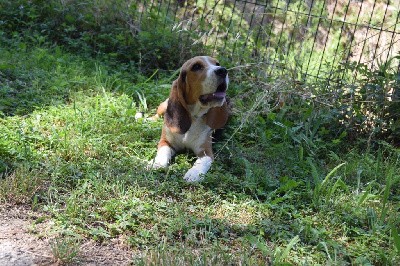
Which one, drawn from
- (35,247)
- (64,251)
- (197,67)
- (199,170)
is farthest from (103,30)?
(64,251)

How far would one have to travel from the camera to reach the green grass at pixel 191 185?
363 centimetres

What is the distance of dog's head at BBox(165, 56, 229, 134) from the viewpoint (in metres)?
5.08

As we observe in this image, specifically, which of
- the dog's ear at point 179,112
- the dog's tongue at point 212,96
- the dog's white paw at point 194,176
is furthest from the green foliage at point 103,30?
the dog's white paw at point 194,176

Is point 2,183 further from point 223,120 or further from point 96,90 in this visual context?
point 96,90

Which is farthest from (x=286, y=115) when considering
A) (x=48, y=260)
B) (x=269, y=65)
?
(x=48, y=260)

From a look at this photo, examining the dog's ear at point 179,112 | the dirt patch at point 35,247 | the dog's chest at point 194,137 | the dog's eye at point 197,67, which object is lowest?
the dirt patch at point 35,247

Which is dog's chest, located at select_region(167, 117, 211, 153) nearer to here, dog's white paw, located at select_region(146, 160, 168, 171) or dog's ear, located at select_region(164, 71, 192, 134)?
dog's ear, located at select_region(164, 71, 192, 134)

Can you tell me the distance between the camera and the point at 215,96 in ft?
16.7

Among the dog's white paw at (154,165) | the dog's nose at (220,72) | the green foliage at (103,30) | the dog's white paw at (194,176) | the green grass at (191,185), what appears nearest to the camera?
the green grass at (191,185)

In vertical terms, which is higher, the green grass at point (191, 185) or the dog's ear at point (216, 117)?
the dog's ear at point (216, 117)

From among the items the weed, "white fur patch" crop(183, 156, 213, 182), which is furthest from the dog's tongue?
the weed

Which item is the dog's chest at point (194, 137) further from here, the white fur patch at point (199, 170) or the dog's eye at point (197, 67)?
the dog's eye at point (197, 67)

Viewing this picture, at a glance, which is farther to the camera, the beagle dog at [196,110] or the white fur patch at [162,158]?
the beagle dog at [196,110]

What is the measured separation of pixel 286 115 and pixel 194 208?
2.27 metres
